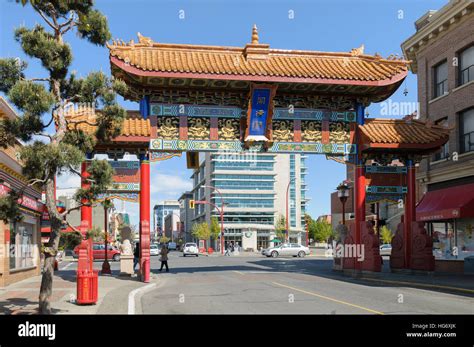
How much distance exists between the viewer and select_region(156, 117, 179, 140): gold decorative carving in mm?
20656

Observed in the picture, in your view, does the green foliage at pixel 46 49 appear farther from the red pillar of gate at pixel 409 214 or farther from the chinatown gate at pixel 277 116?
the red pillar of gate at pixel 409 214

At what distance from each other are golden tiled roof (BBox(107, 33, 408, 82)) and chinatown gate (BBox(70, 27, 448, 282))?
4 cm

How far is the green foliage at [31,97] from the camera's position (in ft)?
33.5

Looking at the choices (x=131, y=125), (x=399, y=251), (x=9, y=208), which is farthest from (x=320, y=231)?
(x=9, y=208)

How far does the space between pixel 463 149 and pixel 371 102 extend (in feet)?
19.7

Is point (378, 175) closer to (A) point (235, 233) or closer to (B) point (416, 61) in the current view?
(B) point (416, 61)

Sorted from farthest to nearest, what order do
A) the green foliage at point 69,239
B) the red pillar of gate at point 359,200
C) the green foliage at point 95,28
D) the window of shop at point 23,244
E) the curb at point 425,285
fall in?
the red pillar of gate at point 359,200
the window of shop at point 23,244
the curb at point 425,285
the green foliage at point 69,239
the green foliage at point 95,28

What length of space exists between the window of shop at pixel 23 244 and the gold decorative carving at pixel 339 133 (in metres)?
13.4

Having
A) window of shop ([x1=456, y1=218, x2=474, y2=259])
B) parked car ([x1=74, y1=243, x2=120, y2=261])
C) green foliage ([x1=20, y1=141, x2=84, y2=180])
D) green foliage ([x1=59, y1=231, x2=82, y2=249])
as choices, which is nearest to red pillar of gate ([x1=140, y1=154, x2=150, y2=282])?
green foliage ([x1=59, y1=231, x2=82, y2=249])

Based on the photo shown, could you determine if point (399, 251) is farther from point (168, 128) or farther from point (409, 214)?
point (168, 128)

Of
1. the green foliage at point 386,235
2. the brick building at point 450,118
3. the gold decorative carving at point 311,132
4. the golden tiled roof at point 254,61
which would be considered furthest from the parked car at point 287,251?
the golden tiled roof at point 254,61

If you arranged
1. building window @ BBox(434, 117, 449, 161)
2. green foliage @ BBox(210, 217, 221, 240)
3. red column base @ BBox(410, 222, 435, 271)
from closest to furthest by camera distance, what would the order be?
red column base @ BBox(410, 222, 435, 271) < building window @ BBox(434, 117, 449, 161) < green foliage @ BBox(210, 217, 221, 240)

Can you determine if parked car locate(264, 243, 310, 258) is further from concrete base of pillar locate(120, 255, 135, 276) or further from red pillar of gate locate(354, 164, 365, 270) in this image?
concrete base of pillar locate(120, 255, 135, 276)

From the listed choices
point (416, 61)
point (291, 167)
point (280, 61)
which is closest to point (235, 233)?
point (291, 167)
